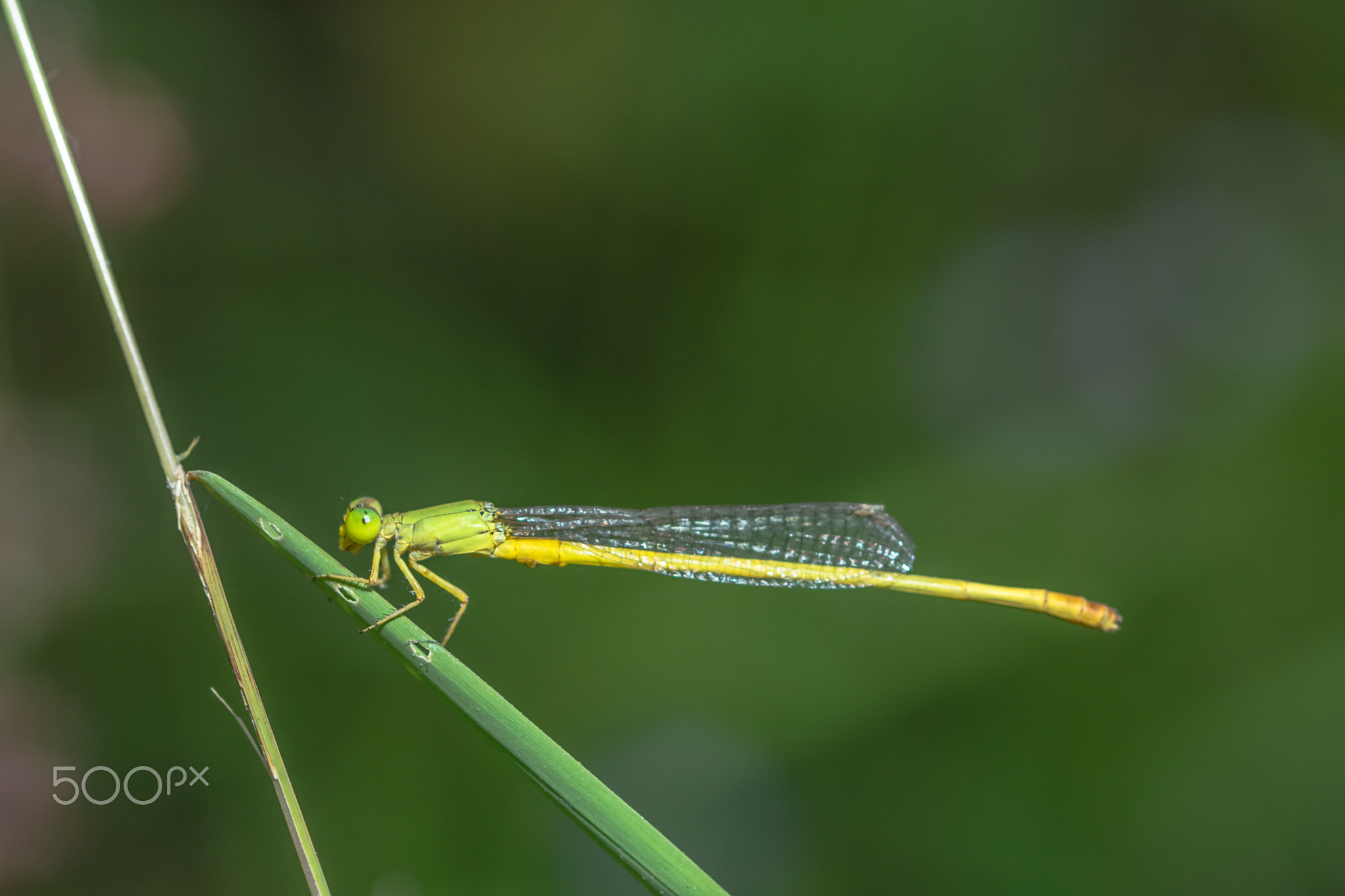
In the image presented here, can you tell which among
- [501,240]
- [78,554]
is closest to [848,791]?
[501,240]

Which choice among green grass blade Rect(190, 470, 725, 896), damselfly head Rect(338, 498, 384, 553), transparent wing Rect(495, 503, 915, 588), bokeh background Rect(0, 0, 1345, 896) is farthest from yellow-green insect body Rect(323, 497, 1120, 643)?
green grass blade Rect(190, 470, 725, 896)

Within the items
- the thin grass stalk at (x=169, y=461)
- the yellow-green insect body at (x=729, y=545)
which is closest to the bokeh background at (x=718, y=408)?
the yellow-green insect body at (x=729, y=545)

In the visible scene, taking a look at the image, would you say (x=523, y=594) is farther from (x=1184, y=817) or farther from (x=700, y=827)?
(x=1184, y=817)

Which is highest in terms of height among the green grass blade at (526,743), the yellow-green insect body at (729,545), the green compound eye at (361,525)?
the yellow-green insect body at (729,545)

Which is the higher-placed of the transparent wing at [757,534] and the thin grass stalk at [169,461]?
the transparent wing at [757,534]

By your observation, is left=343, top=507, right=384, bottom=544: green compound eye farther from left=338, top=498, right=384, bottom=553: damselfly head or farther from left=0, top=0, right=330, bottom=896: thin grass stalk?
left=0, top=0, right=330, bottom=896: thin grass stalk

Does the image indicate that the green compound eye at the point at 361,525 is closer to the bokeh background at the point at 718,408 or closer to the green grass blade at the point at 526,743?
the green grass blade at the point at 526,743
